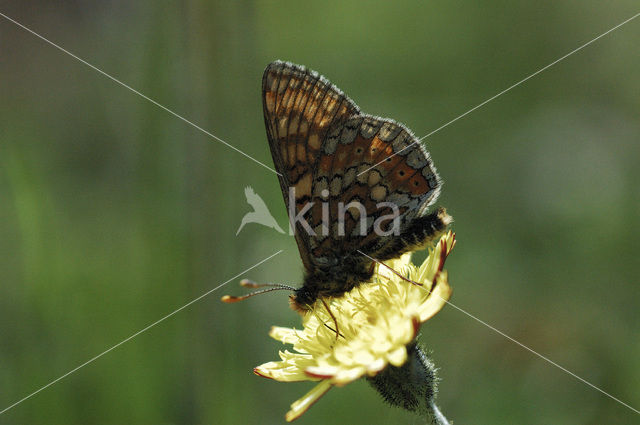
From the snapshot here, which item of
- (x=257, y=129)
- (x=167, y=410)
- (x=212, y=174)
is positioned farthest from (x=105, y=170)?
(x=167, y=410)

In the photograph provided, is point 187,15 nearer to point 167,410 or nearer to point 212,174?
point 212,174

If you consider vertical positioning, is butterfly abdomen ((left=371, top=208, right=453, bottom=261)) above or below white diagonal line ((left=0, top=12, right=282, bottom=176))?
below

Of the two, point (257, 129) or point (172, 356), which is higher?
point (257, 129)

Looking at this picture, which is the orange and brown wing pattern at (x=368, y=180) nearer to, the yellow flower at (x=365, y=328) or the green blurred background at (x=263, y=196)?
the yellow flower at (x=365, y=328)

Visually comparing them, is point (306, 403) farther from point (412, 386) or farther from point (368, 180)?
point (368, 180)

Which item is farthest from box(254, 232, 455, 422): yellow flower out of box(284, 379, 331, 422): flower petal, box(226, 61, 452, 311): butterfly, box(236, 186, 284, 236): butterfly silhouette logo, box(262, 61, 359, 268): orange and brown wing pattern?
box(236, 186, 284, 236): butterfly silhouette logo

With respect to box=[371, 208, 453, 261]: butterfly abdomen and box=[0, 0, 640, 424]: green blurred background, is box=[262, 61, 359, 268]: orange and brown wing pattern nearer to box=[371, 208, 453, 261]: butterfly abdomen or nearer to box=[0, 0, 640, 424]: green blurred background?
box=[371, 208, 453, 261]: butterfly abdomen

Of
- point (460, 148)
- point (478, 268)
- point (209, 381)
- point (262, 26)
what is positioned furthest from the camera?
point (262, 26)
